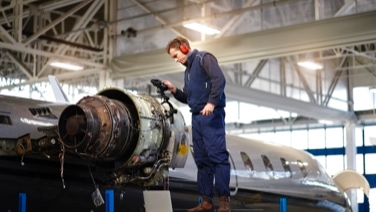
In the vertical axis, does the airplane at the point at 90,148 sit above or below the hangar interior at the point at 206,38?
below

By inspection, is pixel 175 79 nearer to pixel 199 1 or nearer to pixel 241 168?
pixel 199 1

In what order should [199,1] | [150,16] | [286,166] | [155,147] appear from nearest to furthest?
[155,147], [286,166], [199,1], [150,16]

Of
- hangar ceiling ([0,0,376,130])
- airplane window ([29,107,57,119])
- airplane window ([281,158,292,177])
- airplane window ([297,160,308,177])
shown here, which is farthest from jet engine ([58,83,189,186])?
hangar ceiling ([0,0,376,130])

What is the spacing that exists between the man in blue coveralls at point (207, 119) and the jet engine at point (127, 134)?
0.59m

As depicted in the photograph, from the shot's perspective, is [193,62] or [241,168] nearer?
[193,62]

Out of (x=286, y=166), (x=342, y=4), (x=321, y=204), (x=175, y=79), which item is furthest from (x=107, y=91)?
(x=175, y=79)

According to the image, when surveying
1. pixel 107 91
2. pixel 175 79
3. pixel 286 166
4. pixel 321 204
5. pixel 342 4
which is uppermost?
pixel 342 4

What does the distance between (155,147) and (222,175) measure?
1.16 m

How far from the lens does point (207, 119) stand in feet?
27.2

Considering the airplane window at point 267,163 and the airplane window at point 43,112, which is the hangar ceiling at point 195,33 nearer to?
the airplane window at point 267,163

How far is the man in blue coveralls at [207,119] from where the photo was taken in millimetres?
8203

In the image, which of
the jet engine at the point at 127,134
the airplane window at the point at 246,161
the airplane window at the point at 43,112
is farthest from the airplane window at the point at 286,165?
the airplane window at the point at 43,112

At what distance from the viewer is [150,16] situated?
26531mm

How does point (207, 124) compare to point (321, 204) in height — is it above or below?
above
